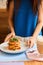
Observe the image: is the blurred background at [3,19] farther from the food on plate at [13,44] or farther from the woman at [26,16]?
the food on plate at [13,44]

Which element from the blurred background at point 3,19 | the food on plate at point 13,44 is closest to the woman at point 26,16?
the food on plate at point 13,44

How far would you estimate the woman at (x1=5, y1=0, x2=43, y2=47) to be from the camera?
1450mm

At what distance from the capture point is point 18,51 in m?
1.08

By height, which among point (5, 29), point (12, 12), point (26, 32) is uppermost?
point (12, 12)

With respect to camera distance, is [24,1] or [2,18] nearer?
[24,1]

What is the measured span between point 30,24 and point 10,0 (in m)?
0.28

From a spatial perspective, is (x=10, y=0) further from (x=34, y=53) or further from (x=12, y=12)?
(x=34, y=53)

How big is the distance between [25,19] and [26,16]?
0.03 metres

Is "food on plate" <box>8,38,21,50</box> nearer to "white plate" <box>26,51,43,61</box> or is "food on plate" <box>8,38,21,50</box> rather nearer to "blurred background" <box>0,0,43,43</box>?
"white plate" <box>26,51,43,61</box>

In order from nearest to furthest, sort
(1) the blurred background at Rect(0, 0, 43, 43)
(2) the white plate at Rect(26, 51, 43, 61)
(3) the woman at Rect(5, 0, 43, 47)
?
(2) the white plate at Rect(26, 51, 43, 61) < (3) the woman at Rect(5, 0, 43, 47) < (1) the blurred background at Rect(0, 0, 43, 43)

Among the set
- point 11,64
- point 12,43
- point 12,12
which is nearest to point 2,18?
point 12,12

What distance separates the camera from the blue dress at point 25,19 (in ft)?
A: 4.95

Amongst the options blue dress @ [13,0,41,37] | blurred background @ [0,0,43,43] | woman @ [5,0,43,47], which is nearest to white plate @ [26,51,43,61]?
woman @ [5,0,43,47]

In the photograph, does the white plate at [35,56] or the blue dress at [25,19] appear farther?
the blue dress at [25,19]
